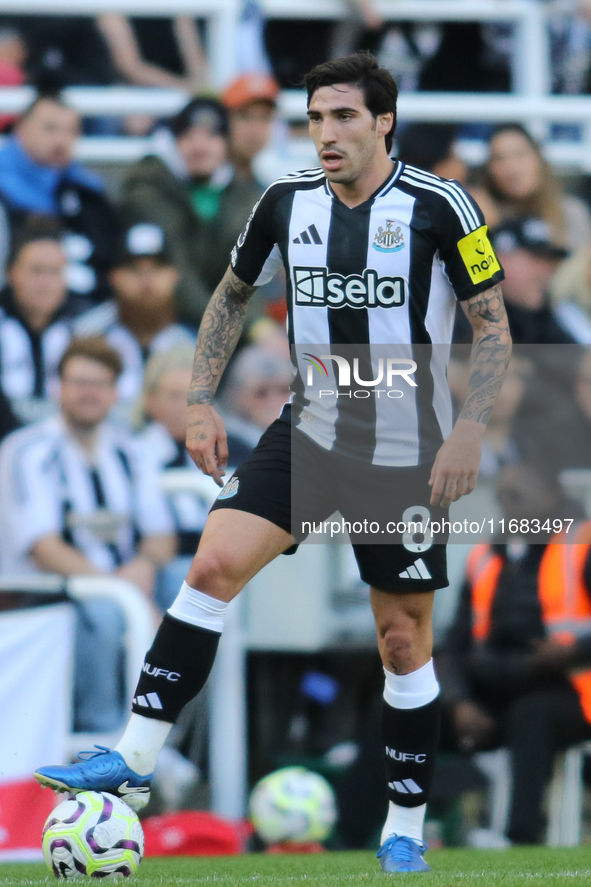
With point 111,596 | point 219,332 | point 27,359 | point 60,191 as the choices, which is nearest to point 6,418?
point 27,359

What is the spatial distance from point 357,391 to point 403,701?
1107 millimetres

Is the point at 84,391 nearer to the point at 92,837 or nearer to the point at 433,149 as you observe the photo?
the point at 433,149

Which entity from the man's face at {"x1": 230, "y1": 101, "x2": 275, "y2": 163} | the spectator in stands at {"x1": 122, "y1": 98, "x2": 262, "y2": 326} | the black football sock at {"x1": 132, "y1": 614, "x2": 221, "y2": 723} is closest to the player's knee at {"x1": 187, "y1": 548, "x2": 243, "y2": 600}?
the black football sock at {"x1": 132, "y1": 614, "x2": 221, "y2": 723}

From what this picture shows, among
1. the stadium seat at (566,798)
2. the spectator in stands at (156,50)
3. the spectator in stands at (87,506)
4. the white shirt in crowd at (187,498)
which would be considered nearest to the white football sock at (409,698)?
the stadium seat at (566,798)

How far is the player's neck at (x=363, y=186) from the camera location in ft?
14.8

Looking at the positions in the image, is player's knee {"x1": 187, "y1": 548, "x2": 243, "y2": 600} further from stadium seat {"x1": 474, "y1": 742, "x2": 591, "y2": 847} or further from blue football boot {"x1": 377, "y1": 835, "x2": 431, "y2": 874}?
stadium seat {"x1": 474, "y1": 742, "x2": 591, "y2": 847}

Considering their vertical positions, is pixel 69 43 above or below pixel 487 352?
above

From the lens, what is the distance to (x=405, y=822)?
15.4 ft

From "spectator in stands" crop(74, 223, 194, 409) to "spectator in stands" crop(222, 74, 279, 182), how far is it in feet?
2.79

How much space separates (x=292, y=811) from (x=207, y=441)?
2.78m

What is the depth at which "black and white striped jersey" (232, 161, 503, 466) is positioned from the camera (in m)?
4.41

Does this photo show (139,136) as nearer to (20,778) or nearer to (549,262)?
(549,262)

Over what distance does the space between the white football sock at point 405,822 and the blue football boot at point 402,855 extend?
35 mm

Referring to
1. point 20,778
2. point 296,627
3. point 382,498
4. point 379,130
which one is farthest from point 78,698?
point 379,130
